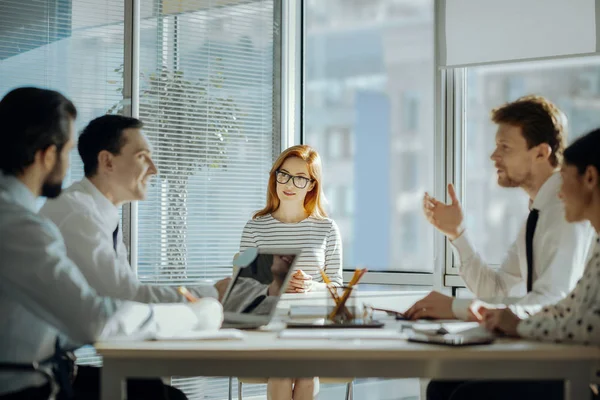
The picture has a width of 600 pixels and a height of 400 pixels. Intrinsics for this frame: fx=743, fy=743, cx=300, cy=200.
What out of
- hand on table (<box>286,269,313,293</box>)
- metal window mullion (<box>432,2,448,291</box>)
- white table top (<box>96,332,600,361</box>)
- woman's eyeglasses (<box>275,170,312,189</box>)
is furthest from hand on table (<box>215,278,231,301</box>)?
metal window mullion (<box>432,2,448,291</box>)

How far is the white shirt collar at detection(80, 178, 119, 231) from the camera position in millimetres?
2553

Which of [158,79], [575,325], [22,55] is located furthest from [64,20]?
[575,325]

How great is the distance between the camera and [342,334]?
2.15 m

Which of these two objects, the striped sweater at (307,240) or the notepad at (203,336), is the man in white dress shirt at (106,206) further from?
the striped sweater at (307,240)

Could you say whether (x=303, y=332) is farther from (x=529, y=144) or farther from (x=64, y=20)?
(x=64, y=20)

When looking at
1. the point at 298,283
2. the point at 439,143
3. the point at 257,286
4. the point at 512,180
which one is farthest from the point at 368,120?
Result: the point at 257,286

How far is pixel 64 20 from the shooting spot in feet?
13.1

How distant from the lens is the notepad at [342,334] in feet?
6.83

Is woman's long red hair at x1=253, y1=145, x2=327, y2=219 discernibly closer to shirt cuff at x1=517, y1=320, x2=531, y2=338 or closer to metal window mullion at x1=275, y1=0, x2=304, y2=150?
metal window mullion at x1=275, y1=0, x2=304, y2=150

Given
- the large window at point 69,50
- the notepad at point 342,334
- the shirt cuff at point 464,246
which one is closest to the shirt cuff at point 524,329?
the notepad at point 342,334

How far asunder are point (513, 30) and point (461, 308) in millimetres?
2134

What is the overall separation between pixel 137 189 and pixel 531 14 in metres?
2.51

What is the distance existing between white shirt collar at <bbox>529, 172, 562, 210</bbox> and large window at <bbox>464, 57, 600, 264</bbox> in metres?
0.87

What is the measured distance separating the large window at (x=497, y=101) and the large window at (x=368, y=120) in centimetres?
35
